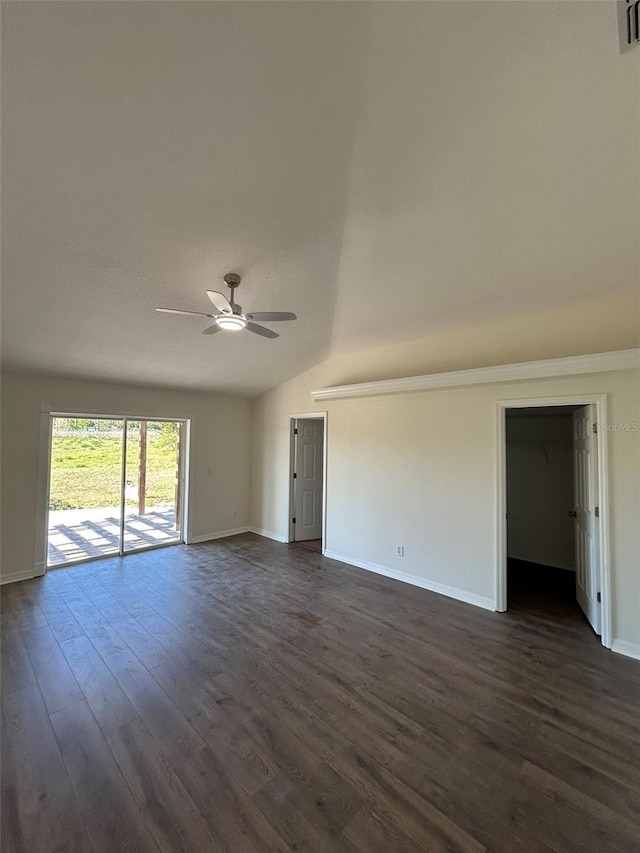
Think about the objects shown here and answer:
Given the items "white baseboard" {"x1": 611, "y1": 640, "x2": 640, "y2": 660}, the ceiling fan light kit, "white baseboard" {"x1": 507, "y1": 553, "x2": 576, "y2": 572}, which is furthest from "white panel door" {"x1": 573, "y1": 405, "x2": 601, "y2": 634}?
the ceiling fan light kit

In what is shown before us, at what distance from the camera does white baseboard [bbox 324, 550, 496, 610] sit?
137 inches

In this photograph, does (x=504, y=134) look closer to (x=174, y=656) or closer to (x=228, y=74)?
(x=228, y=74)

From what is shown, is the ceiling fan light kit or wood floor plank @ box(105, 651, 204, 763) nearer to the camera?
wood floor plank @ box(105, 651, 204, 763)

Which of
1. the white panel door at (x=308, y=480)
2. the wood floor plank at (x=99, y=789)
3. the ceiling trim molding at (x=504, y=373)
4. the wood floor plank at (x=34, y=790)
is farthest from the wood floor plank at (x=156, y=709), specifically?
the ceiling trim molding at (x=504, y=373)

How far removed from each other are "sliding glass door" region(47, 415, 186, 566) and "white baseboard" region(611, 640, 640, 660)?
560 cm

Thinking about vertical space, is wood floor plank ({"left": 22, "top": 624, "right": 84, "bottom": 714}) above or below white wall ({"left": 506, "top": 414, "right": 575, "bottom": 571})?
below

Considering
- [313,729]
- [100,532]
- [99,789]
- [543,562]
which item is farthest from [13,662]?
[543,562]

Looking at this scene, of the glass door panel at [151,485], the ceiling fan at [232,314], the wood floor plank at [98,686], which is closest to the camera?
the wood floor plank at [98,686]

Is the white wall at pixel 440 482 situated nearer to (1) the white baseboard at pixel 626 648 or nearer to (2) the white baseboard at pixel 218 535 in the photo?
(1) the white baseboard at pixel 626 648

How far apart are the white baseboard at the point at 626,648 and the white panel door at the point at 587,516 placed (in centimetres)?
19

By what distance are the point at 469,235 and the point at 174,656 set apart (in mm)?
3885

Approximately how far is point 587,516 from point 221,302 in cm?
381

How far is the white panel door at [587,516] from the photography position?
297 cm

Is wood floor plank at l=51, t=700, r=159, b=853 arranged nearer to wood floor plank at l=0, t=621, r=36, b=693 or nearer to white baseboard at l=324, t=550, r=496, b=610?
wood floor plank at l=0, t=621, r=36, b=693
